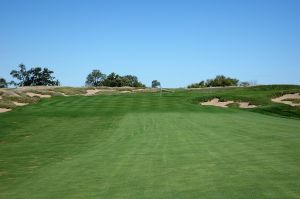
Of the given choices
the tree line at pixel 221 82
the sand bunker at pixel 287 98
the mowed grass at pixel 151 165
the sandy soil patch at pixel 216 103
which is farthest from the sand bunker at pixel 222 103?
the tree line at pixel 221 82

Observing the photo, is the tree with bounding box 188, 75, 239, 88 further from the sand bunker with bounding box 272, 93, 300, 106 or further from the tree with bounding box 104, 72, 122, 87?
the sand bunker with bounding box 272, 93, 300, 106

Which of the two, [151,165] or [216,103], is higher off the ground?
[151,165]

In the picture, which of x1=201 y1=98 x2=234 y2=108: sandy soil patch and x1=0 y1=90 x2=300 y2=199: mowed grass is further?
x1=201 y1=98 x2=234 y2=108: sandy soil patch

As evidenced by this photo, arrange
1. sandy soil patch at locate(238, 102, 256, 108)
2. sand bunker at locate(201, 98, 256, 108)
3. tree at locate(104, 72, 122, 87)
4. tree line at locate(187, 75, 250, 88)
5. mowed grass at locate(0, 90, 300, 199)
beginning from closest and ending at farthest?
1. mowed grass at locate(0, 90, 300, 199)
2. sandy soil patch at locate(238, 102, 256, 108)
3. sand bunker at locate(201, 98, 256, 108)
4. tree line at locate(187, 75, 250, 88)
5. tree at locate(104, 72, 122, 87)

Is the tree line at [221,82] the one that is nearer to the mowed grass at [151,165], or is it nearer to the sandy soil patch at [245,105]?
the sandy soil patch at [245,105]

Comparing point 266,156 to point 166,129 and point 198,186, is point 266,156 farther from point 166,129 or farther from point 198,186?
point 166,129

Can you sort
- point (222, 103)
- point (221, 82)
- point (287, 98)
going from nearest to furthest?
point (287, 98), point (222, 103), point (221, 82)

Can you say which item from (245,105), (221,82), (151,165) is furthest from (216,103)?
(221,82)

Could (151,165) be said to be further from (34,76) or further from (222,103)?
(34,76)

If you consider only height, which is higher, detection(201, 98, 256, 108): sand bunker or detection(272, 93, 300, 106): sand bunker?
detection(272, 93, 300, 106): sand bunker

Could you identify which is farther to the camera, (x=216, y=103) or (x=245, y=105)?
(x=216, y=103)

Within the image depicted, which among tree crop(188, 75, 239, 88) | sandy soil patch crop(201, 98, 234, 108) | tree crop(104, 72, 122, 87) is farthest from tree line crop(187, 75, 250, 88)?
sandy soil patch crop(201, 98, 234, 108)

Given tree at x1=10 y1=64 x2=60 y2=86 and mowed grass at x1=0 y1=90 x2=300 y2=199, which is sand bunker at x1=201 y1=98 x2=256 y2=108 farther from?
tree at x1=10 y1=64 x2=60 y2=86

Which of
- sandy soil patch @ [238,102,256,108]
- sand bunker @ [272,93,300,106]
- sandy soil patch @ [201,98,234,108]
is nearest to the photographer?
sandy soil patch @ [238,102,256,108]
